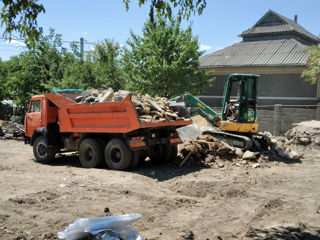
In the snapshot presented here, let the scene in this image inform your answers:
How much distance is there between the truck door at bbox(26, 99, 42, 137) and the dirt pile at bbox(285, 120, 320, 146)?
1037cm

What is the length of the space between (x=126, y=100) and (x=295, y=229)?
5.20m

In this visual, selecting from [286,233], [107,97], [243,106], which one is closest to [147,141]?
[107,97]

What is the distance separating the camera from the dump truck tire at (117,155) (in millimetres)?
9359

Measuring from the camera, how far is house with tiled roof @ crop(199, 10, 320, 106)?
23.1 m

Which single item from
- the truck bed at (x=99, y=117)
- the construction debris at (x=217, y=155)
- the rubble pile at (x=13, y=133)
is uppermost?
the truck bed at (x=99, y=117)

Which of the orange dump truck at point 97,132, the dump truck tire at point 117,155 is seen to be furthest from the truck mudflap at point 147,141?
the dump truck tire at point 117,155

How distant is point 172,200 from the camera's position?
269 inches

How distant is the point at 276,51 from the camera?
2522 centimetres

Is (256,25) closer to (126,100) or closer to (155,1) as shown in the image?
(126,100)

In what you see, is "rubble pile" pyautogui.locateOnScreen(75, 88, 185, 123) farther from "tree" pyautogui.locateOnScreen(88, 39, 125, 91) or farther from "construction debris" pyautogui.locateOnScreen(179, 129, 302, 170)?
"tree" pyautogui.locateOnScreen(88, 39, 125, 91)

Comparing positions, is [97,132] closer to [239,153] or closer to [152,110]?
[152,110]

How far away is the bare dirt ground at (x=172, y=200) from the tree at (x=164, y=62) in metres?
9.27

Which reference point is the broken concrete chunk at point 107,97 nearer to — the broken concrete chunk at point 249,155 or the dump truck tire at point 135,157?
the dump truck tire at point 135,157

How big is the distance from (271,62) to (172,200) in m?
19.5
